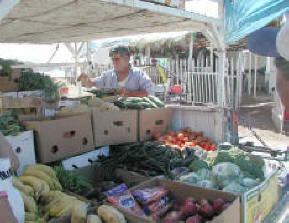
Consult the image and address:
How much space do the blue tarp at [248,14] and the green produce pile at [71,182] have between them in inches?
109

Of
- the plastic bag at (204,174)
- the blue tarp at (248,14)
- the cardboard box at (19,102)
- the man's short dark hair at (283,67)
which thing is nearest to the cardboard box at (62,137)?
the cardboard box at (19,102)

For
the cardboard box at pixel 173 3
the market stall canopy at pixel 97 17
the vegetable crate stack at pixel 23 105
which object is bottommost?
the vegetable crate stack at pixel 23 105

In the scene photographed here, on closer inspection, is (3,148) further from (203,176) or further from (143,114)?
(143,114)

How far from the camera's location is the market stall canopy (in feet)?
10.8

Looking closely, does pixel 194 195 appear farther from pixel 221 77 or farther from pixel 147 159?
pixel 221 77

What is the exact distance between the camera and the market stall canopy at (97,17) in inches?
130

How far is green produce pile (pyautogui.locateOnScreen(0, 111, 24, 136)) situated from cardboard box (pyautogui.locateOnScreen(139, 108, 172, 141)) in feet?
5.34

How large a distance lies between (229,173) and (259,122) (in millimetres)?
7704

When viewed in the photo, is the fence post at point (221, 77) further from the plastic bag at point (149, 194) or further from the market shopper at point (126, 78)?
the plastic bag at point (149, 194)

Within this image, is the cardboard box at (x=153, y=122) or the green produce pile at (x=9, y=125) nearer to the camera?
the green produce pile at (x=9, y=125)

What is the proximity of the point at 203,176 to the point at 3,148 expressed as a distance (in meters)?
1.65

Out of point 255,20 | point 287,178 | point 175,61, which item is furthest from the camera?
point 175,61

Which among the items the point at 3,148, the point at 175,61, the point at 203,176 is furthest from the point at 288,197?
the point at 175,61

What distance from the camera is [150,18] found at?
13.3 ft
